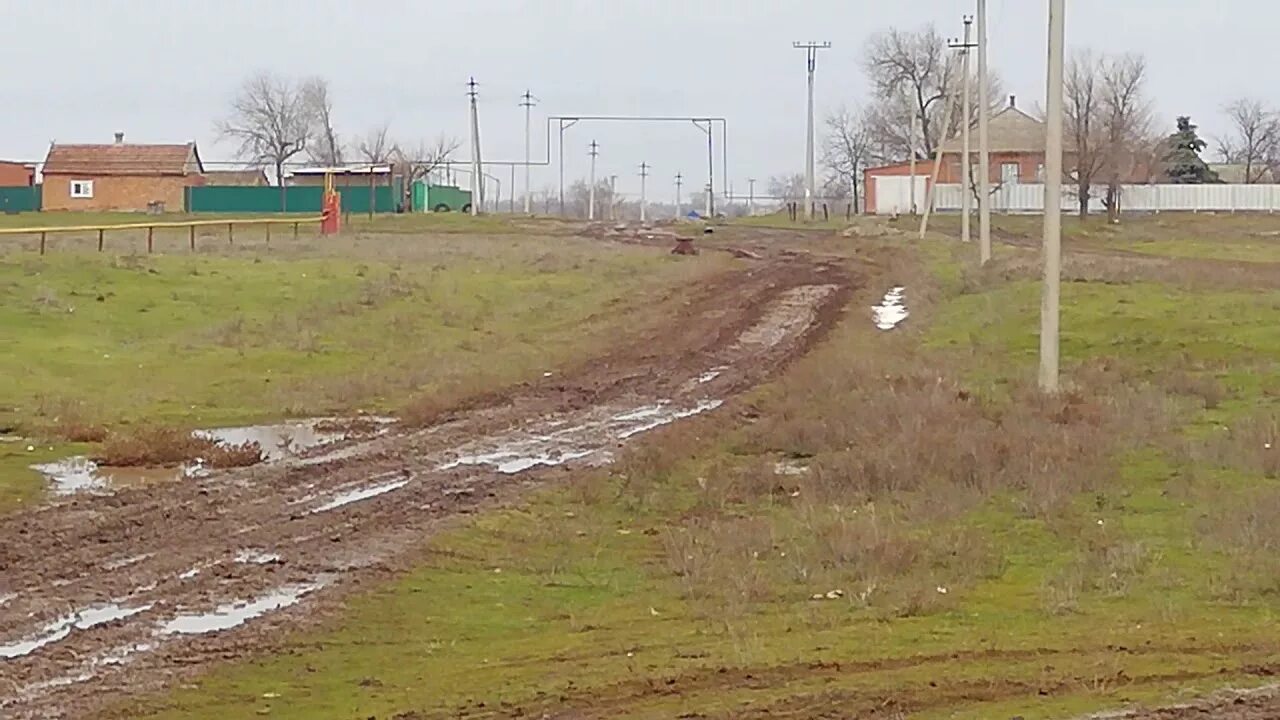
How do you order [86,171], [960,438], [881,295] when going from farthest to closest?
[86,171] < [881,295] < [960,438]

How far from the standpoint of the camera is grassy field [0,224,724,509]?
20109 millimetres

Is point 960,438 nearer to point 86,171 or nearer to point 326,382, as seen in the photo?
point 326,382

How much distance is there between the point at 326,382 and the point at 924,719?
1557cm

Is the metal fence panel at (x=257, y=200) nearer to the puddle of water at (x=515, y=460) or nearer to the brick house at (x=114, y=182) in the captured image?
the brick house at (x=114, y=182)

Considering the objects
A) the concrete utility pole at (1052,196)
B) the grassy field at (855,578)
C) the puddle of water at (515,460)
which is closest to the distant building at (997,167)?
the concrete utility pole at (1052,196)

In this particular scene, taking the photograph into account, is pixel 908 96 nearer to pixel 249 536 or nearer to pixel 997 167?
pixel 997 167

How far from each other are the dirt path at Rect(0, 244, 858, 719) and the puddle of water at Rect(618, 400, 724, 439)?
0.03 m

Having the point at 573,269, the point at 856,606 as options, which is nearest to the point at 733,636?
the point at 856,606

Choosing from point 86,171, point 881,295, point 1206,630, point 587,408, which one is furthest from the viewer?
point 86,171

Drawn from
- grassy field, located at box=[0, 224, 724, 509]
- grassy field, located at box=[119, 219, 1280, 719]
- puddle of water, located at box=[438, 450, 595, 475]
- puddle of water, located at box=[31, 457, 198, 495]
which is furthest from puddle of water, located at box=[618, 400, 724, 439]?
puddle of water, located at box=[31, 457, 198, 495]

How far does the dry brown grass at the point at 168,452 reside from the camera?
16.0 m

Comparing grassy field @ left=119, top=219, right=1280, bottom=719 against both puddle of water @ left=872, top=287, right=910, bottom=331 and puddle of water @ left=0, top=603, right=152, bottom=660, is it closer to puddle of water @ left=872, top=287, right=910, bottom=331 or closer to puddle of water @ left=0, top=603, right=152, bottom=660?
puddle of water @ left=0, top=603, right=152, bottom=660

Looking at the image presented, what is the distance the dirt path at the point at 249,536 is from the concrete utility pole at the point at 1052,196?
380 centimetres

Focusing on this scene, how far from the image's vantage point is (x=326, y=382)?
2214 cm
